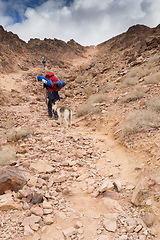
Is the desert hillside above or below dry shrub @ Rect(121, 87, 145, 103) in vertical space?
below

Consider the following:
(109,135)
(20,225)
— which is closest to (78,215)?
(20,225)

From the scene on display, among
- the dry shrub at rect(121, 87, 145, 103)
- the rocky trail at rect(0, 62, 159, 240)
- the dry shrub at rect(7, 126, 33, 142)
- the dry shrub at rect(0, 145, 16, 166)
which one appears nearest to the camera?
the rocky trail at rect(0, 62, 159, 240)

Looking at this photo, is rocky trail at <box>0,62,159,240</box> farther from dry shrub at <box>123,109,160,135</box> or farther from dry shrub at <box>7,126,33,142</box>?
dry shrub at <box>123,109,160,135</box>

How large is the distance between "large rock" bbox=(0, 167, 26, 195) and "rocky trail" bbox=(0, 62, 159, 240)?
79 mm

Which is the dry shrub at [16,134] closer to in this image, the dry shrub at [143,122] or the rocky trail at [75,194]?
the rocky trail at [75,194]

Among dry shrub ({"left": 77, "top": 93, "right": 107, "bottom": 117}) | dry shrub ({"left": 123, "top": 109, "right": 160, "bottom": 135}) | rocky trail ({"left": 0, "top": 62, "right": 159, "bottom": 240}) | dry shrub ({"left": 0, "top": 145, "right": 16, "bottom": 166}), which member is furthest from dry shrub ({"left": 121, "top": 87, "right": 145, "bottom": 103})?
dry shrub ({"left": 0, "top": 145, "right": 16, "bottom": 166})

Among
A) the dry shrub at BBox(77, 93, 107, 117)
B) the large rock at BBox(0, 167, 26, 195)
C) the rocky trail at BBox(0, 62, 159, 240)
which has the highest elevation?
the dry shrub at BBox(77, 93, 107, 117)

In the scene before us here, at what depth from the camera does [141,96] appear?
235 inches

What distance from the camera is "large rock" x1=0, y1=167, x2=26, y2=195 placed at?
8.23ft

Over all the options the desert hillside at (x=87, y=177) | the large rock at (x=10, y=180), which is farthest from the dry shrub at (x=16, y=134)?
the large rock at (x=10, y=180)

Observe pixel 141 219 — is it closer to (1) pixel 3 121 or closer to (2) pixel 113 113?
(2) pixel 113 113

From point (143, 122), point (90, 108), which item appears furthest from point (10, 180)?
point (90, 108)

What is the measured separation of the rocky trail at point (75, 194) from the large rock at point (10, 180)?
79 millimetres

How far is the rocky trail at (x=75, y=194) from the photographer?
1.94 meters
